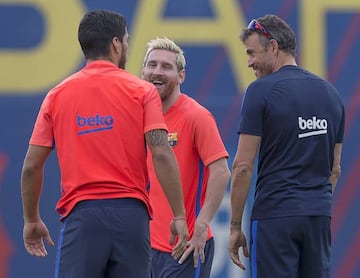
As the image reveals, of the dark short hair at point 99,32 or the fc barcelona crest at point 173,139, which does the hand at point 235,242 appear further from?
the dark short hair at point 99,32

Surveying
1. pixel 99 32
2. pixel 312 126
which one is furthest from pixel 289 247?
pixel 99 32

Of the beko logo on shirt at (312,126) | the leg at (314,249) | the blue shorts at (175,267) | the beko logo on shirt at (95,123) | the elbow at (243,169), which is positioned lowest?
the blue shorts at (175,267)

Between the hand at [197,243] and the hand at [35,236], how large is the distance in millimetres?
764

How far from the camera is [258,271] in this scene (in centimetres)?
478

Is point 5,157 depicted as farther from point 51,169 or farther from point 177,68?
point 177,68

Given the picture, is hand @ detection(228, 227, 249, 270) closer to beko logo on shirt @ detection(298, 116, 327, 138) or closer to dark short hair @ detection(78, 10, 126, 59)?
beko logo on shirt @ detection(298, 116, 327, 138)

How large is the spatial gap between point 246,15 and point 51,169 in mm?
1778

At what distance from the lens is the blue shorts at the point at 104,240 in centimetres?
424

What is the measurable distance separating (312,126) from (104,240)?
4.04 ft

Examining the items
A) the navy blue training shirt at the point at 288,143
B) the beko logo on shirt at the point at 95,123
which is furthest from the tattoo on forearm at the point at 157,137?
the navy blue training shirt at the point at 288,143

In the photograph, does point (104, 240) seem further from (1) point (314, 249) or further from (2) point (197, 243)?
(1) point (314, 249)

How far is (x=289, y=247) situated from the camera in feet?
15.5

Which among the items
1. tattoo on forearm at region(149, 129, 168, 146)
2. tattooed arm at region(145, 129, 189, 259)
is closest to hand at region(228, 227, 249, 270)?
tattooed arm at region(145, 129, 189, 259)

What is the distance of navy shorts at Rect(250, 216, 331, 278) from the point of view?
4727mm
